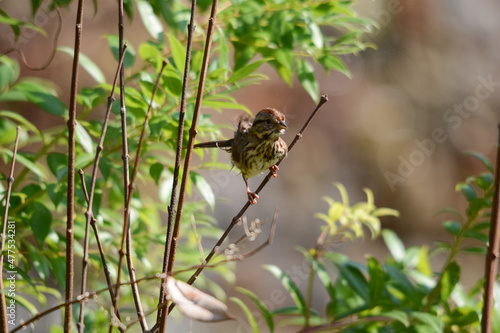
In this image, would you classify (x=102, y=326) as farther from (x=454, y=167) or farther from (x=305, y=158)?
(x=454, y=167)

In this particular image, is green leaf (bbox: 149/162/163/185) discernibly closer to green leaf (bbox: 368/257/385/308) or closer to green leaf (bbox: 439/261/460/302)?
green leaf (bbox: 368/257/385/308)

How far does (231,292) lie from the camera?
617cm

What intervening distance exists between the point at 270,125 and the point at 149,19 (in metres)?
0.57

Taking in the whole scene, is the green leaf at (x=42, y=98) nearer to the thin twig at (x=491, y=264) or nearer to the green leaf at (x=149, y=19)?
the green leaf at (x=149, y=19)

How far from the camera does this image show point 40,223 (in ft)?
6.04

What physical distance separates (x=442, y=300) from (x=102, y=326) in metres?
1.29

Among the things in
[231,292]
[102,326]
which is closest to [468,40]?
[231,292]

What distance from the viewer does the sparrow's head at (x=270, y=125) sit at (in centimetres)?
225

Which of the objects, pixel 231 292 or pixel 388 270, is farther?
pixel 231 292

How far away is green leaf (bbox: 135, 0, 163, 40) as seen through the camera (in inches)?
84.2

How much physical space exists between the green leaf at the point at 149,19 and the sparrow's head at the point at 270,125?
46cm

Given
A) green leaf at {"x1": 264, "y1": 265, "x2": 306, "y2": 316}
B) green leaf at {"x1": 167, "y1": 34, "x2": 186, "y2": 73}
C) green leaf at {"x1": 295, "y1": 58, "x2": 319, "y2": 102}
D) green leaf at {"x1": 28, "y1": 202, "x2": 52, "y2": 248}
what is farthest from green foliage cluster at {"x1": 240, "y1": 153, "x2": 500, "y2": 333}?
green leaf at {"x1": 167, "y1": 34, "x2": 186, "y2": 73}

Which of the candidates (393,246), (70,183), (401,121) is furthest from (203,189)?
(401,121)

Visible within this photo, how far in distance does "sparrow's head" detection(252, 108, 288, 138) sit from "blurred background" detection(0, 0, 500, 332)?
4.20 meters
